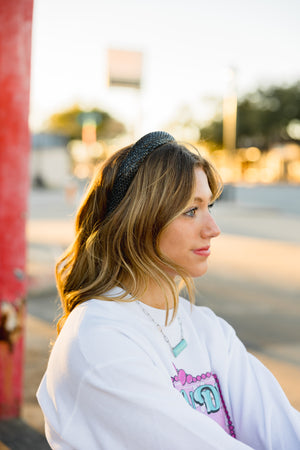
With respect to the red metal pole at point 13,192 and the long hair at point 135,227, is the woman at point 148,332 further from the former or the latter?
the red metal pole at point 13,192

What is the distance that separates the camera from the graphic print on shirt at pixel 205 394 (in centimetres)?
135

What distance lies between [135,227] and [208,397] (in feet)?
1.54

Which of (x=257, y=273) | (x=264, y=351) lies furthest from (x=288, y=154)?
(x=264, y=351)

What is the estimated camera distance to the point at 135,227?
1414mm

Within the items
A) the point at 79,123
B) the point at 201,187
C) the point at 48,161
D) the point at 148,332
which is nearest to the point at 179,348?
the point at 148,332

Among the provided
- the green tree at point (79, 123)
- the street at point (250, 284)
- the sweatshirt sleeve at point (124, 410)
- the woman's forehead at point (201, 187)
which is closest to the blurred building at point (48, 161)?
the green tree at point (79, 123)

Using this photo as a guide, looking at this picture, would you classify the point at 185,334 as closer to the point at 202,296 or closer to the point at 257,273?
the point at 202,296

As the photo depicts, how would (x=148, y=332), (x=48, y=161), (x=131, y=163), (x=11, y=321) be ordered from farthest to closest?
(x=48, y=161)
(x=11, y=321)
(x=131, y=163)
(x=148, y=332)

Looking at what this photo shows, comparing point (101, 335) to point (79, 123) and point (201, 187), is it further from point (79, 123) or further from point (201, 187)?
point (79, 123)

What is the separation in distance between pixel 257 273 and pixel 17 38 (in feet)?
20.5

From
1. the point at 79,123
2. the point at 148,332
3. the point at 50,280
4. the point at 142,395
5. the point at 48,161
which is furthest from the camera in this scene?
the point at 79,123

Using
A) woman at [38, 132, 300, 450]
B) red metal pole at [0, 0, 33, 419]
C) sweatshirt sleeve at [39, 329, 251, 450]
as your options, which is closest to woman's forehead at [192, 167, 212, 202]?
woman at [38, 132, 300, 450]

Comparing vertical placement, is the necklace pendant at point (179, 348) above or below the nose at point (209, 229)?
below

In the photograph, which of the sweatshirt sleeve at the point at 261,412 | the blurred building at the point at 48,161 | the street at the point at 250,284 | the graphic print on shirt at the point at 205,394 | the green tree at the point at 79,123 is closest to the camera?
the graphic print on shirt at the point at 205,394
